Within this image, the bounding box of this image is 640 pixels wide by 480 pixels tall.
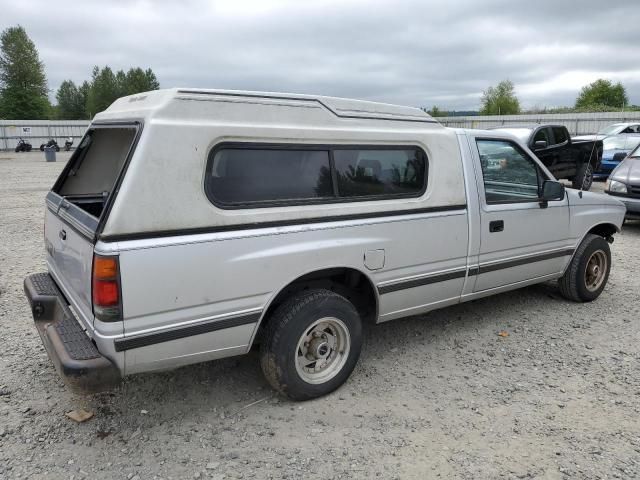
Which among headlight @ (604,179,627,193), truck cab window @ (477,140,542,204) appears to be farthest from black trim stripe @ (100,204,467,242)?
headlight @ (604,179,627,193)

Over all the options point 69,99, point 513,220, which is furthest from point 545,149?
point 69,99

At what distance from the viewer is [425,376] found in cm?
384

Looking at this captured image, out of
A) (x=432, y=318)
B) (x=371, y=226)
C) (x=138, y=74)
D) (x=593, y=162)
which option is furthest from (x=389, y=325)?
(x=138, y=74)

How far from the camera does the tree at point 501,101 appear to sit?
70.5 meters

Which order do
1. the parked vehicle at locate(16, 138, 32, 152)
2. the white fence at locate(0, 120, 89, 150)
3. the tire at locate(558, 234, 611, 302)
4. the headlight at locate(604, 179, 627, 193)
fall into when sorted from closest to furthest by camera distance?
1. the tire at locate(558, 234, 611, 302)
2. the headlight at locate(604, 179, 627, 193)
3. the parked vehicle at locate(16, 138, 32, 152)
4. the white fence at locate(0, 120, 89, 150)

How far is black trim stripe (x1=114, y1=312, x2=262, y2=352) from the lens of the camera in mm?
2692

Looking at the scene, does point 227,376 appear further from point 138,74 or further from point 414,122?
point 138,74

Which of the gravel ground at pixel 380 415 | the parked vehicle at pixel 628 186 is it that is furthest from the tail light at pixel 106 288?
the parked vehicle at pixel 628 186

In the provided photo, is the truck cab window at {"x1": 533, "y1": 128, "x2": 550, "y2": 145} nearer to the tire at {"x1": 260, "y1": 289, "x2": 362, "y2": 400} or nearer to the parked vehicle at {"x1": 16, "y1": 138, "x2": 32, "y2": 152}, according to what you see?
the tire at {"x1": 260, "y1": 289, "x2": 362, "y2": 400}

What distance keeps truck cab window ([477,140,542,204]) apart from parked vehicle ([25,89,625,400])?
0.07 ft

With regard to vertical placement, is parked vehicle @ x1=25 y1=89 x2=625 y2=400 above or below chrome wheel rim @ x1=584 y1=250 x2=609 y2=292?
above

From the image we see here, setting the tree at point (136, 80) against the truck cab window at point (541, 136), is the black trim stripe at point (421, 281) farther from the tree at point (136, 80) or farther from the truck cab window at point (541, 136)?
the tree at point (136, 80)

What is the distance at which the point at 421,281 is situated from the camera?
12.6ft

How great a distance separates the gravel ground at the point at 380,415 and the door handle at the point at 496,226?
968 mm
